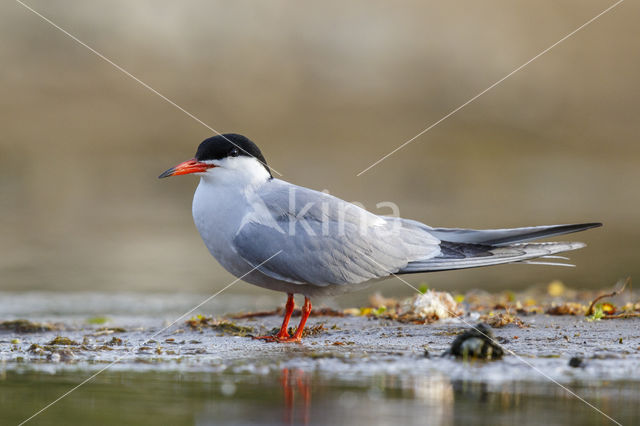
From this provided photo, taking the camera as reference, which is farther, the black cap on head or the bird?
the black cap on head

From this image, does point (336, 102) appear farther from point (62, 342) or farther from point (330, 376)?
point (330, 376)

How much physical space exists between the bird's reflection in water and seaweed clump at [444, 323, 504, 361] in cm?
78

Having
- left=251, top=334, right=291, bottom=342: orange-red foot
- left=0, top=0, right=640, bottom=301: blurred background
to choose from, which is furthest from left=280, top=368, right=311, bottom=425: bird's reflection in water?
left=0, top=0, right=640, bottom=301: blurred background

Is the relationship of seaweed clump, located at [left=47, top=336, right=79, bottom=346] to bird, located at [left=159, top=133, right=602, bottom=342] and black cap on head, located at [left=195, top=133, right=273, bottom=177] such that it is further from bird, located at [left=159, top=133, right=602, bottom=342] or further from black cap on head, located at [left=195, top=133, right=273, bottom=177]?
black cap on head, located at [left=195, top=133, right=273, bottom=177]

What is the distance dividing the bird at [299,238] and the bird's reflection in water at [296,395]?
3.81 feet

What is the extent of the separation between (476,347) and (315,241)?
5.07 feet

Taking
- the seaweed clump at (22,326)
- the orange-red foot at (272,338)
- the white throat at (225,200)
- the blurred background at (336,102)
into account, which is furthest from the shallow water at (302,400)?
the blurred background at (336,102)

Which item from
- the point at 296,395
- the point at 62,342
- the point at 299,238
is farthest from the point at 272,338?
the point at 296,395

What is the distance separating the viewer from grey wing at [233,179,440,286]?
17.7ft

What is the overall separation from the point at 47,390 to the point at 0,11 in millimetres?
17994

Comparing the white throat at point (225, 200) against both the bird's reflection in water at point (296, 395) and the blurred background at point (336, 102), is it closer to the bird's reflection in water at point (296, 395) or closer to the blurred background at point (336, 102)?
the bird's reflection in water at point (296, 395)

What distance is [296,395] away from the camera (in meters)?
3.70

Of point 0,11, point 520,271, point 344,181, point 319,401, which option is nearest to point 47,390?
point 319,401

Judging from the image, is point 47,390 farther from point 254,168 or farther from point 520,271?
point 520,271
